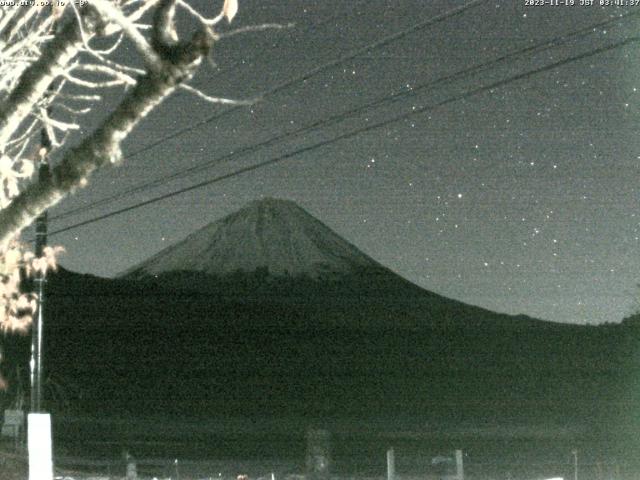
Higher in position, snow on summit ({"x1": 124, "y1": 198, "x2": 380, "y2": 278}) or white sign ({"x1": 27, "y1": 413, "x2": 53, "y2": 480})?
snow on summit ({"x1": 124, "y1": 198, "x2": 380, "y2": 278})

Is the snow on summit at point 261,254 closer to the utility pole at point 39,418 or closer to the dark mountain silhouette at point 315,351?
the dark mountain silhouette at point 315,351

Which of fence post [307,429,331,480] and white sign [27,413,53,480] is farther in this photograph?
fence post [307,429,331,480]

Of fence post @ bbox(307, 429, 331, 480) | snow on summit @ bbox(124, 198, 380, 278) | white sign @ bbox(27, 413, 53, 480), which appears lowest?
fence post @ bbox(307, 429, 331, 480)

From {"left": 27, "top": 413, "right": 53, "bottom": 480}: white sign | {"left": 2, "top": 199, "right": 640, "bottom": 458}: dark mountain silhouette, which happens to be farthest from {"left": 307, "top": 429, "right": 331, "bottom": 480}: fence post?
{"left": 2, "top": 199, "right": 640, "bottom": 458}: dark mountain silhouette

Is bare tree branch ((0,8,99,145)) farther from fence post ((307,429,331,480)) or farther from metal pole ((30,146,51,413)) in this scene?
fence post ((307,429,331,480))

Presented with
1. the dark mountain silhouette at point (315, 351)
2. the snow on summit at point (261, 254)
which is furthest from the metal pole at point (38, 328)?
the snow on summit at point (261, 254)

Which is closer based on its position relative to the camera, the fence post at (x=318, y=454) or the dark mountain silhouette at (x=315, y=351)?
the fence post at (x=318, y=454)

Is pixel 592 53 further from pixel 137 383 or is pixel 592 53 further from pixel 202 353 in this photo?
pixel 202 353

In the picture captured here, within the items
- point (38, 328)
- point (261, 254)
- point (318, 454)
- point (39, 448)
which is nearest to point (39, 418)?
point (39, 448)
